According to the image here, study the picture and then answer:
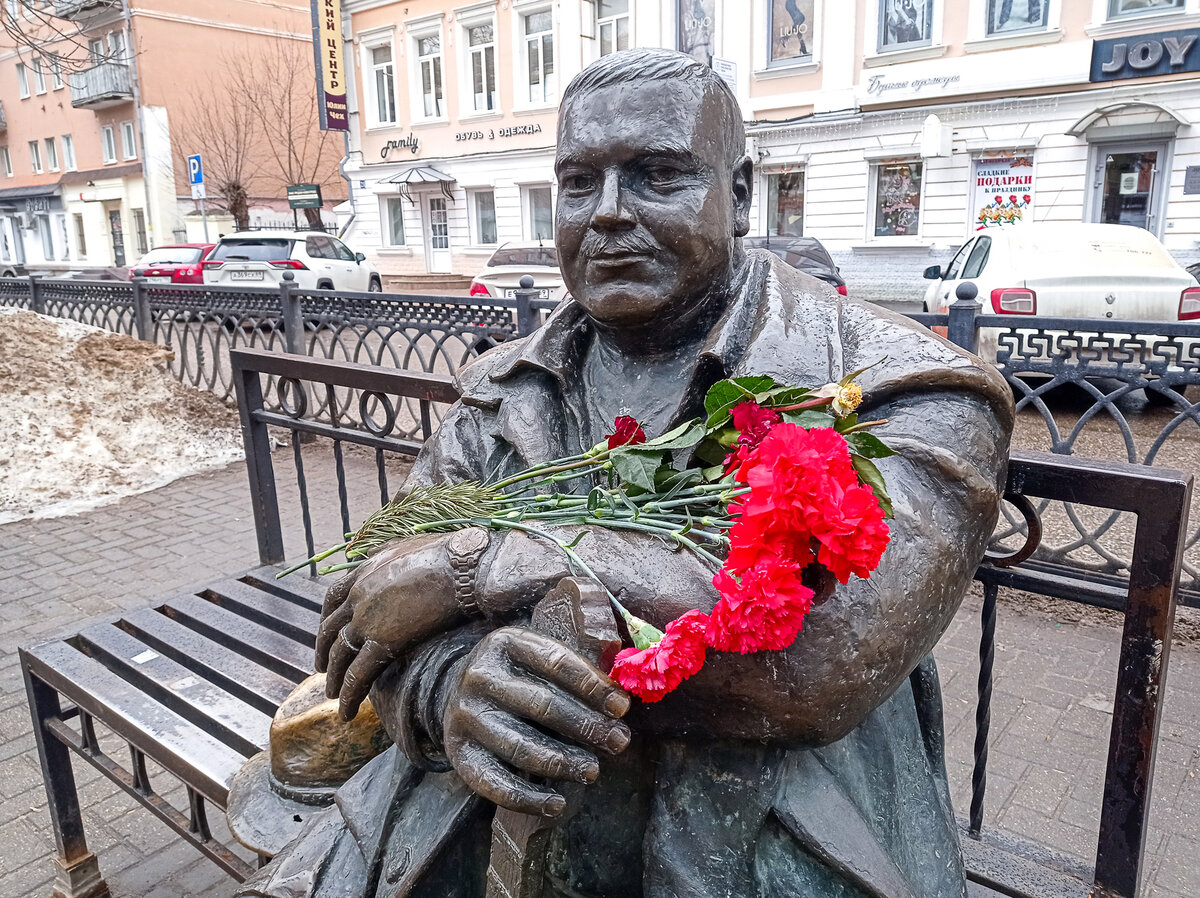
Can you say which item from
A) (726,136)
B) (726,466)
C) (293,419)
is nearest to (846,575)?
(726,466)

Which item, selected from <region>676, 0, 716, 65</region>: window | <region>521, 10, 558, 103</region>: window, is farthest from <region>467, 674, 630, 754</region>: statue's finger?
<region>521, 10, 558, 103</region>: window

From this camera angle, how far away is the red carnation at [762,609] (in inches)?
41.8

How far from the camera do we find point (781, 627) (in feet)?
3.55

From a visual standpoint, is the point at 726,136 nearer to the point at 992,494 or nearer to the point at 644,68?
the point at 644,68

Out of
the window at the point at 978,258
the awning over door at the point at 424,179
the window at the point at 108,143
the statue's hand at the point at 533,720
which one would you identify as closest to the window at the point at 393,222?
the awning over door at the point at 424,179

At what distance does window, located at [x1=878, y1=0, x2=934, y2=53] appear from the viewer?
53.9ft

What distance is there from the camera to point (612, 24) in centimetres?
2127

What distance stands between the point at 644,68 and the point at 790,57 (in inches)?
720

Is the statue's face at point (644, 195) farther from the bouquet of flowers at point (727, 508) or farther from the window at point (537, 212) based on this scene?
the window at point (537, 212)

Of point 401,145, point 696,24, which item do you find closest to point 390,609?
point 696,24

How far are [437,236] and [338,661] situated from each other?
25767 millimetres

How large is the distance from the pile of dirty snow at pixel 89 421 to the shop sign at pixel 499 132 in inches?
616

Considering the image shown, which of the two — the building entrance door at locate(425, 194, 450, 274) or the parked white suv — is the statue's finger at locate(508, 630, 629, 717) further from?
the building entrance door at locate(425, 194, 450, 274)

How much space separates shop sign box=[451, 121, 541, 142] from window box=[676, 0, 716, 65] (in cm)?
473
